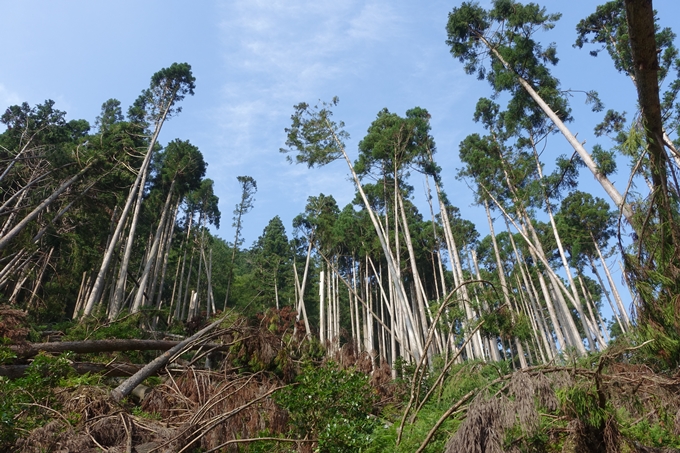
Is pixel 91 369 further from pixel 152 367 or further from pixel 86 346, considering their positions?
pixel 152 367

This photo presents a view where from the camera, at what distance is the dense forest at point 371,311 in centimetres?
274

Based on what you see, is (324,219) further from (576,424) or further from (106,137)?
(576,424)

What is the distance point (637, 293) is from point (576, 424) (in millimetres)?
1380

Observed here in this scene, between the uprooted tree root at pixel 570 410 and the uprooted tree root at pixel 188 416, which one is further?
the uprooted tree root at pixel 188 416

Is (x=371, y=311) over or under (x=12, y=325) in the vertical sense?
over

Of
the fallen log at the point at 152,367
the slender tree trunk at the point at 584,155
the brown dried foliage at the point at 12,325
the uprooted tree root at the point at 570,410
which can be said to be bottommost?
the uprooted tree root at the point at 570,410

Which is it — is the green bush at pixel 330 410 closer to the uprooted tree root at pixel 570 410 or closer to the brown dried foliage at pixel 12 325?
the uprooted tree root at pixel 570 410

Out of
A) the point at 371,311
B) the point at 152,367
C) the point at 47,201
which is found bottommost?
the point at 152,367

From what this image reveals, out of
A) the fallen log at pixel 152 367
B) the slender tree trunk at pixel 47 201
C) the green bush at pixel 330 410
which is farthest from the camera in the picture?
the slender tree trunk at pixel 47 201

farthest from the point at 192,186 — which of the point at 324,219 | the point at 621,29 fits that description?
the point at 621,29

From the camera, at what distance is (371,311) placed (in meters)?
12.5

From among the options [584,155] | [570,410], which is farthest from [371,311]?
[570,410]

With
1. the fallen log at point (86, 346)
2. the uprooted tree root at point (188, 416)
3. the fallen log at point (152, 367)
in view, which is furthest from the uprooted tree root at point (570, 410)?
the fallen log at point (86, 346)

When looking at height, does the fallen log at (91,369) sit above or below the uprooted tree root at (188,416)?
above
